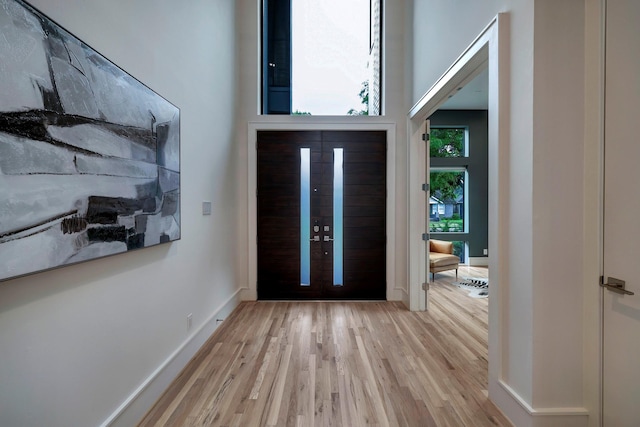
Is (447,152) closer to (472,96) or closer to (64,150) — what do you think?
(472,96)

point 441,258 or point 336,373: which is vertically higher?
point 441,258

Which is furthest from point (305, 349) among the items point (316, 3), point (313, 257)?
point (316, 3)

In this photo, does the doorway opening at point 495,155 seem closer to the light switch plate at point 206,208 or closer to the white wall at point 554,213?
the white wall at point 554,213

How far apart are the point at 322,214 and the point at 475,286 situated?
3021mm

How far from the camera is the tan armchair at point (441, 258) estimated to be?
17.5 feet

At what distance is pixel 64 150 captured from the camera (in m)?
1.21

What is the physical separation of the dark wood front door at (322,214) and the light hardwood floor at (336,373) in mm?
562

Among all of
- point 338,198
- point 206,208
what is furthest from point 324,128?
point 206,208

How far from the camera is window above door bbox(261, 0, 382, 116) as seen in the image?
4.35 metres

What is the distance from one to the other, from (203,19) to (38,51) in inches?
85.3

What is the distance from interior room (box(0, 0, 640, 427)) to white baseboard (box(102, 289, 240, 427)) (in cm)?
1

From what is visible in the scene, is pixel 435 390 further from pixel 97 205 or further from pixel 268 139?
pixel 268 139

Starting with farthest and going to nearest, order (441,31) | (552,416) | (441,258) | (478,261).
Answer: (478,261) → (441,258) → (441,31) → (552,416)

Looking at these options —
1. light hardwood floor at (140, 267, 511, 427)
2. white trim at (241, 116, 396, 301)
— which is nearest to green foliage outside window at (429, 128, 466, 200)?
white trim at (241, 116, 396, 301)
